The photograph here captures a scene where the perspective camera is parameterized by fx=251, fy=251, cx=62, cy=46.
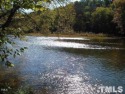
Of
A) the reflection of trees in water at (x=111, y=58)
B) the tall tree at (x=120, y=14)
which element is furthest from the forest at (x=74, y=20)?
the reflection of trees in water at (x=111, y=58)

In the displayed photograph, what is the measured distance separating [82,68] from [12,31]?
23.4 meters

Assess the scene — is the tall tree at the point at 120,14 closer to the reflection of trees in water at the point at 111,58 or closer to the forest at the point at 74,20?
the forest at the point at 74,20

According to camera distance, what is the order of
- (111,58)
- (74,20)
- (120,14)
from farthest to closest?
1. (74,20)
2. (120,14)
3. (111,58)

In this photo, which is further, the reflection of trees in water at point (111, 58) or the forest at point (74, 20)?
the reflection of trees in water at point (111, 58)

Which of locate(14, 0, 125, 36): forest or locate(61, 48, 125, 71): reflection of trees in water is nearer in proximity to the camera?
locate(14, 0, 125, 36): forest

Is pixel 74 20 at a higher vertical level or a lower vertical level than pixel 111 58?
higher

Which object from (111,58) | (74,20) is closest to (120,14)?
A: (74,20)

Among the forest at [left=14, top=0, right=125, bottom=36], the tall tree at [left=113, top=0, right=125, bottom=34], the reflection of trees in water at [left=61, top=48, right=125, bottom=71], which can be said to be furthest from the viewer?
the tall tree at [left=113, top=0, right=125, bottom=34]

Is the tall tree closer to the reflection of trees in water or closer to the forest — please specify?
the forest

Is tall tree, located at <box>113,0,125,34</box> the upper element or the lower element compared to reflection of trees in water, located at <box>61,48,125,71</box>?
upper

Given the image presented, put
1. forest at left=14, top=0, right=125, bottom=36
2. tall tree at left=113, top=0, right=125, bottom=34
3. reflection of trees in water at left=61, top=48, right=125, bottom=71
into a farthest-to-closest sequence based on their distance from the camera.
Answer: tall tree at left=113, top=0, right=125, bottom=34
reflection of trees in water at left=61, top=48, right=125, bottom=71
forest at left=14, top=0, right=125, bottom=36

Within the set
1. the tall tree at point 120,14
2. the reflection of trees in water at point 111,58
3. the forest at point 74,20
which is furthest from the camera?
the tall tree at point 120,14

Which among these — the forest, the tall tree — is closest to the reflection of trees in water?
the forest

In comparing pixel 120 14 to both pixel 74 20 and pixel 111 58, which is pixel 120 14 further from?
pixel 111 58
